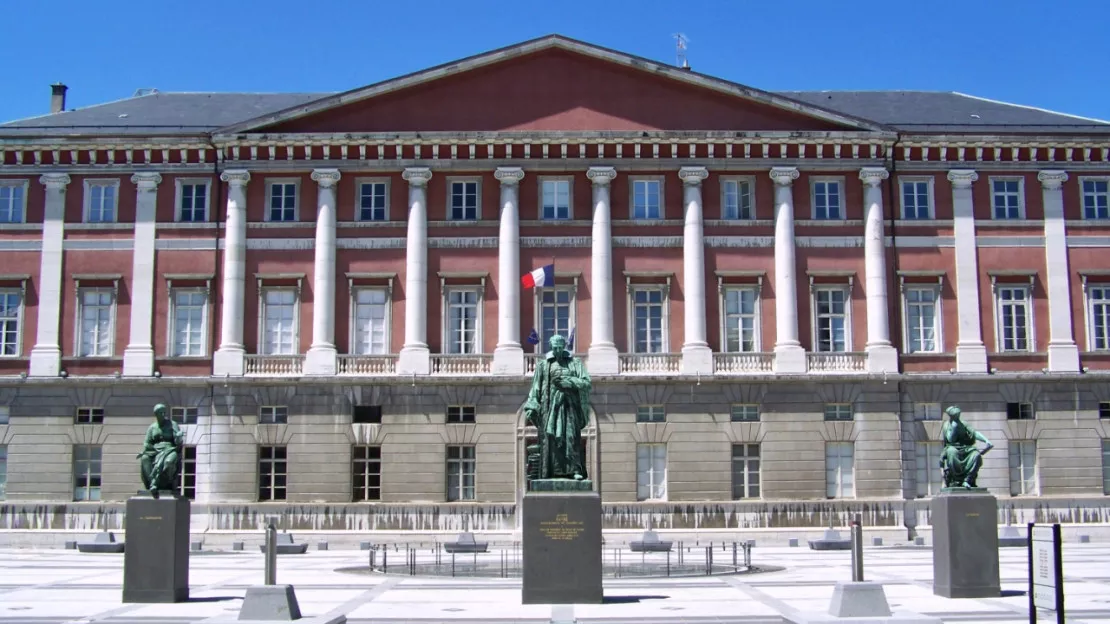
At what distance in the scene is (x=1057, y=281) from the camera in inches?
1996

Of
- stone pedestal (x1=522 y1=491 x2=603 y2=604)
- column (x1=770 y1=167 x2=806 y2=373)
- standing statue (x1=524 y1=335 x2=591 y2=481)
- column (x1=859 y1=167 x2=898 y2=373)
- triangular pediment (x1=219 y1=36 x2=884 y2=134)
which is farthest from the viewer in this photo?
triangular pediment (x1=219 y1=36 x2=884 y2=134)

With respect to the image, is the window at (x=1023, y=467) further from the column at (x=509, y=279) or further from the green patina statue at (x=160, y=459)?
the green patina statue at (x=160, y=459)

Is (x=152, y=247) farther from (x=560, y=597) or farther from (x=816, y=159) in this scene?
(x=560, y=597)

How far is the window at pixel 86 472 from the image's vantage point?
161 feet

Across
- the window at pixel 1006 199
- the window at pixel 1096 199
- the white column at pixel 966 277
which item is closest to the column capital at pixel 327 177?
the white column at pixel 966 277

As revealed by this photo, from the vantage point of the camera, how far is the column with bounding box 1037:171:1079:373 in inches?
1969

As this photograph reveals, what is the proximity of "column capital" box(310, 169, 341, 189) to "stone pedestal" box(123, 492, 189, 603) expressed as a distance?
24453 mm

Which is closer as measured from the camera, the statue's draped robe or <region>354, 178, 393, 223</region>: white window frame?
the statue's draped robe

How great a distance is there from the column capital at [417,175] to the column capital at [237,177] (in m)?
6.08

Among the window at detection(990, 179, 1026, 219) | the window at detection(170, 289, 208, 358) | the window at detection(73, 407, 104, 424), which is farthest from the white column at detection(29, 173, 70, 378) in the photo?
the window at detection(990, 179, 1026, 219)

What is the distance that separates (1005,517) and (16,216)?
129ft

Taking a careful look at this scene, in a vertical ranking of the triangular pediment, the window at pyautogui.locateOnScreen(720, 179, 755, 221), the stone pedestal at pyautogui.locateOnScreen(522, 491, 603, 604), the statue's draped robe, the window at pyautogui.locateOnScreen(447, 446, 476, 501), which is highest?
the triangular pediment

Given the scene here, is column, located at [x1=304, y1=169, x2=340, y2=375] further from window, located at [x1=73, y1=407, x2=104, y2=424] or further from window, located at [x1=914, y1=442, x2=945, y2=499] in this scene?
window, located at [x1=914, y1=442, x2=945, y2=499]

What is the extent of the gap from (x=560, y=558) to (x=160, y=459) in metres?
8.88
